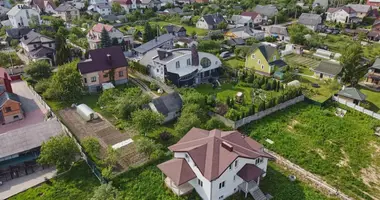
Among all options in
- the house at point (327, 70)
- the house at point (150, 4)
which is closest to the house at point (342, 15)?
the house at point (327, 70)

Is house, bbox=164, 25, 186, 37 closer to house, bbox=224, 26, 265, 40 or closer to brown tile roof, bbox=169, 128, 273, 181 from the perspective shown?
house, bbox=224, 26, 265, 40

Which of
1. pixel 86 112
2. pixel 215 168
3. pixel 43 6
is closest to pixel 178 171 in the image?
pixel 215 168

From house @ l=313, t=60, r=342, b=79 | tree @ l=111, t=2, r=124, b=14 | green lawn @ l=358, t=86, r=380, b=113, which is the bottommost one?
green lawn @ l=358, t=86, r=380, b=113

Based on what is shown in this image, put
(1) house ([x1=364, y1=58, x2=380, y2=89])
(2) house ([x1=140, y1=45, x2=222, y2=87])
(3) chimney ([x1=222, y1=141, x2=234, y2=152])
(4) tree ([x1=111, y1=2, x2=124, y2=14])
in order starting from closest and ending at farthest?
1. (3) chimney ([x1=222, y1=141, x2=234, y2=152])
2. (2) house ([x1=140, y1=45, x2=222, y2=87])
3. (1) house ([x1=364, y1=58, x2=380, y2=89])
4. (4) tree ([x1=111, y1=2, x2=124, y2=14])

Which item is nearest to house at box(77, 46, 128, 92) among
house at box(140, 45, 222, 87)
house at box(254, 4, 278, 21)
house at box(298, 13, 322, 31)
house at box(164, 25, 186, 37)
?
house at box(140, 45, 222, 87)

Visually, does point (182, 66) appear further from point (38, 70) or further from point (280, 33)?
point (280, 33)

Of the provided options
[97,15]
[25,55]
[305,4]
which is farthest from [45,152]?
[305,4]

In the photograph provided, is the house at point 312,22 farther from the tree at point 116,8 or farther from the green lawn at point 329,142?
the tree at point 116,8

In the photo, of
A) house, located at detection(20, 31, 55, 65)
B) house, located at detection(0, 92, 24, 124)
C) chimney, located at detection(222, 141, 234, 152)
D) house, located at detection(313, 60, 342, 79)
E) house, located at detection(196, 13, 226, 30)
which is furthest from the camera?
house, located at detection(196, 13, 226, 30)
